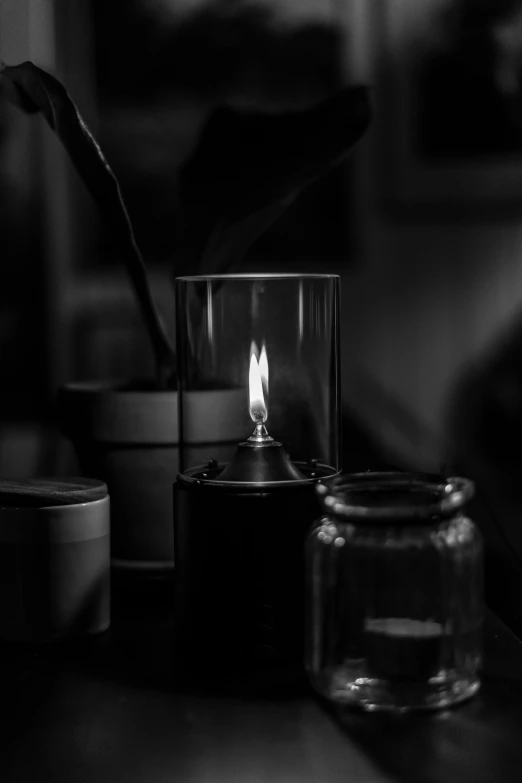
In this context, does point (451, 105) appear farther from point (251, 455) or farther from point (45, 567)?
point (45, 567)

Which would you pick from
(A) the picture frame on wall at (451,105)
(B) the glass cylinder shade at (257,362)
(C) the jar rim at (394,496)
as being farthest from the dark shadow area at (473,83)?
(C) the jar rim at (394,496)

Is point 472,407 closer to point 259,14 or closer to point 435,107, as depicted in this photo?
point 435,107

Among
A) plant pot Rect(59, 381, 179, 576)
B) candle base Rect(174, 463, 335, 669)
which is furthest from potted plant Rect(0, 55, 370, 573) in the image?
candle base Rect(174, 463, 335, 669)

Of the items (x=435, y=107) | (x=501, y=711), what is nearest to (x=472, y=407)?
(x=435, y=107)

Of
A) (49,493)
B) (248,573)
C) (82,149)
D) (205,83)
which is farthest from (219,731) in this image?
(205,83)

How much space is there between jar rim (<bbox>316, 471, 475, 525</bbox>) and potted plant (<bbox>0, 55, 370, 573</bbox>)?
0.59 feet

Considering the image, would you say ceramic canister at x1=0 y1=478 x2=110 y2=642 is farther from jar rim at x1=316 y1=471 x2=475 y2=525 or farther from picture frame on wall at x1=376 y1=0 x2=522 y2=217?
picture frame on wall at x1=376 y1=0 x2=522 y2=217

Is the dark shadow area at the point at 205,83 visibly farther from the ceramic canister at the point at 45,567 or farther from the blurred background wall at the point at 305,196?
the ceramic canister at the point at 45,567

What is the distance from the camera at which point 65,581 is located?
58cm

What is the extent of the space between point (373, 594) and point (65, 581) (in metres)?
0.20

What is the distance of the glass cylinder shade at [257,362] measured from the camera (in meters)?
0.65

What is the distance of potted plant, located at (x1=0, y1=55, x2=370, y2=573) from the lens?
0.67m

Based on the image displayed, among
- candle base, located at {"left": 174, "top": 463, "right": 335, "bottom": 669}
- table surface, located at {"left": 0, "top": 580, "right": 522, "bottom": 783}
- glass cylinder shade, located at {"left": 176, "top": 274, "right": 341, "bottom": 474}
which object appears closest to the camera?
table surface, located at {"left": 0, "top": 580, "right": 522, "bottom": 783}

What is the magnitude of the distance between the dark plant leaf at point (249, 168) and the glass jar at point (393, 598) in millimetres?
293
